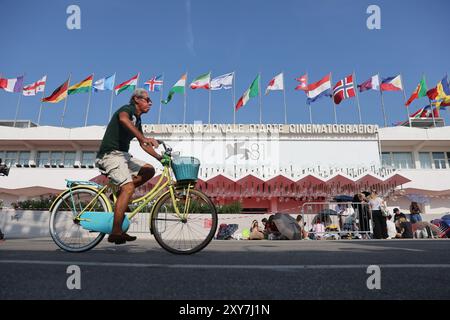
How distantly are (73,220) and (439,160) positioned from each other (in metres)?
40.6

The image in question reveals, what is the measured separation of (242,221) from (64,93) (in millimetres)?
22418

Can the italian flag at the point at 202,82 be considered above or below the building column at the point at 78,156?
above

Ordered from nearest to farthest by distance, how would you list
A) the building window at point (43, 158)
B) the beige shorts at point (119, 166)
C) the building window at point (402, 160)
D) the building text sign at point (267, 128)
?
the beige shorts at point (119, 166) < the building text sign at point (267, 128) < the building window at point (402, 160) < the building window at point (43, 158)

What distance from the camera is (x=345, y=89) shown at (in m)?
27.2

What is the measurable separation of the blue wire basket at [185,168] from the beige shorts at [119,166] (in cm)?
50

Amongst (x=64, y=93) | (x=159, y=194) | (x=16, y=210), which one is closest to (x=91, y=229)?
(x=159, y=194)

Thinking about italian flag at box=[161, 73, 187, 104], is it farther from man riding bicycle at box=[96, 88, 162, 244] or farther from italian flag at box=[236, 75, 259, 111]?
man riding bicycle at box=[96, 88, 162, 244]

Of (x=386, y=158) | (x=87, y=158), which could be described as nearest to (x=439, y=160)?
(x=386, y=158)

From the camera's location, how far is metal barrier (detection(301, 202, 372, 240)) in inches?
436

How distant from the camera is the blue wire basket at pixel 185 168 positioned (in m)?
3.42

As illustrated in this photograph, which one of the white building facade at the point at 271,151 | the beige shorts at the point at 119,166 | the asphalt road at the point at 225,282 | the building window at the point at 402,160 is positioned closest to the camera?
the asphalt road at the point at 225,282

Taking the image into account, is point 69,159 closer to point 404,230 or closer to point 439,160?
point 404,230

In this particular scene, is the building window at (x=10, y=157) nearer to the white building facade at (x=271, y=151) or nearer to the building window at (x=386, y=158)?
the white building facade at (x=271, y=151)

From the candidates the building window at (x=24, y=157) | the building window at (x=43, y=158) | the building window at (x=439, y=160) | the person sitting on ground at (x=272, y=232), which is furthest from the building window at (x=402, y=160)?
the building window at (x=24, y=157)
